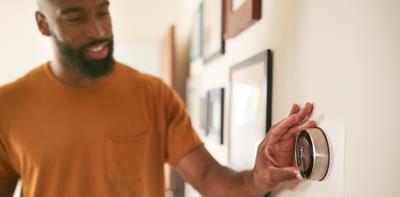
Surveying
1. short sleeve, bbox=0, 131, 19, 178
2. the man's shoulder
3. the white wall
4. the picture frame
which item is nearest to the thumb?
the man's shoulder

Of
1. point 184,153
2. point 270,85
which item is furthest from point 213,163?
point 270,85

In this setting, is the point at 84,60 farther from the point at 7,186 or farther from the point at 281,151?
the point at 281,151

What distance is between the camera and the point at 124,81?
0.93 m

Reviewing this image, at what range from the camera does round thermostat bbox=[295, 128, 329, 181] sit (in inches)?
18.8

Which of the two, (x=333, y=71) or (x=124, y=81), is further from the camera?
(x=124, y=81)

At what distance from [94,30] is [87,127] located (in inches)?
9.7

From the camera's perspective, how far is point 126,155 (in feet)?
2.92

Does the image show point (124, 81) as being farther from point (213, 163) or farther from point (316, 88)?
point (316, 88)

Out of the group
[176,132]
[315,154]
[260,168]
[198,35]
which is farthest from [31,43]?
[315,154]

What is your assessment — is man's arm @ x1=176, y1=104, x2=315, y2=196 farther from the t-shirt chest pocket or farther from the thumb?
the t-shirt chest pocket

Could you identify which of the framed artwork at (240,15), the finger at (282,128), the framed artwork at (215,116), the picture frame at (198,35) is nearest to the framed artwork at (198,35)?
the picture frame at (198,35)

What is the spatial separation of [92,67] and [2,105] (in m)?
0.24

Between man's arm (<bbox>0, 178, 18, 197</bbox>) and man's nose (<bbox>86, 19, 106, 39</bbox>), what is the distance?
0.45m

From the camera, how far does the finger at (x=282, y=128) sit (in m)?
0.54
